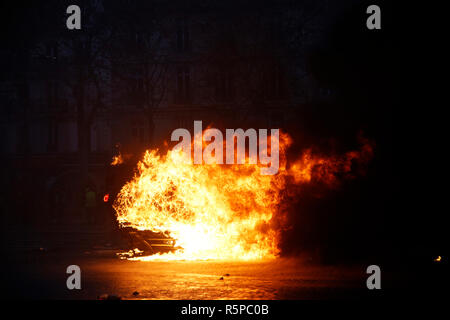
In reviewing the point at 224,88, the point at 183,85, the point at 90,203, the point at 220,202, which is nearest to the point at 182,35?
the point at 183,85

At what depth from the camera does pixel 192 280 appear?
13969mm

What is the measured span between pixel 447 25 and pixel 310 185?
20.5 feet

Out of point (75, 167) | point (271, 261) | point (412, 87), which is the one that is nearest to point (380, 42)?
point (412, 87)

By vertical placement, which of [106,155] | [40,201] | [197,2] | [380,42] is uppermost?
[197,2]

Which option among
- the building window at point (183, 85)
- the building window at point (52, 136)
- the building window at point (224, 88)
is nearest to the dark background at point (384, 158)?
the building window at point (224, 88)

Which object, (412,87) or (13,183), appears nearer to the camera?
(412,87)

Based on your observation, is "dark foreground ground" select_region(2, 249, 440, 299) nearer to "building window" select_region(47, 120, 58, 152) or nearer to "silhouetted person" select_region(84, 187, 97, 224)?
"silhouetted person" select_region(84, 187, 97, 224)

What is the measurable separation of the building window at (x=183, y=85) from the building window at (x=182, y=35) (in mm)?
1480

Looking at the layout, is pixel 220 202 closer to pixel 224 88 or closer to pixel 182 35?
pixel 224 88

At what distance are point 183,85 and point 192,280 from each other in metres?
34.6

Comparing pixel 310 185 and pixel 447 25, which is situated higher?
pixel 447 25

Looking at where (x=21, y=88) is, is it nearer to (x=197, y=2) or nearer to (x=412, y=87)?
(x=197, y=2)

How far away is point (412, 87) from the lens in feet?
62.0

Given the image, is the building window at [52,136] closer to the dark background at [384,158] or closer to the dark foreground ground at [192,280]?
the dark foreground ground at [192,280]
